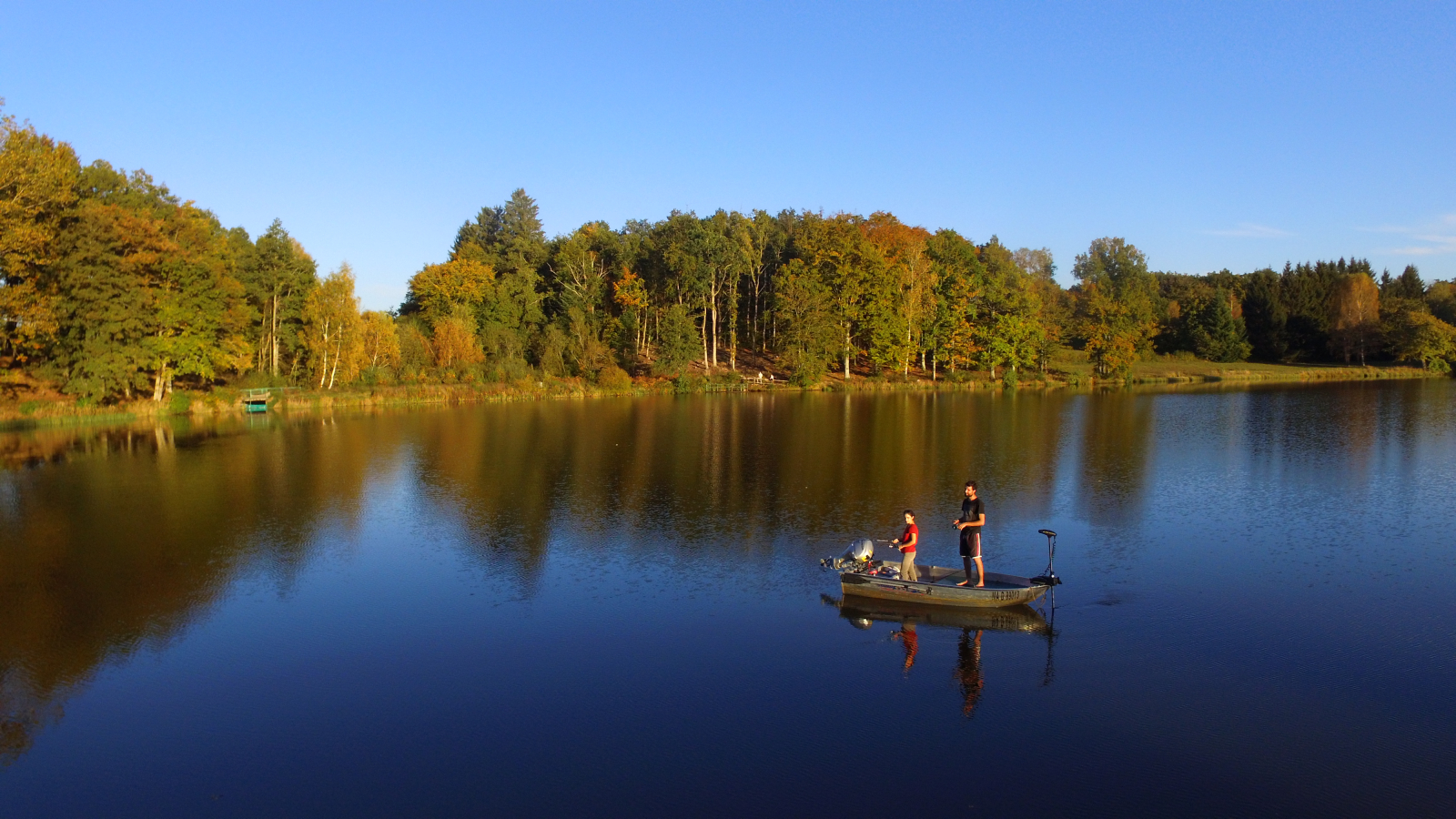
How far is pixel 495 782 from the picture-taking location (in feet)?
29.5

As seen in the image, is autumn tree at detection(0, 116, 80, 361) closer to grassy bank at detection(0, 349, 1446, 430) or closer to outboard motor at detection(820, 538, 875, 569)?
grassy bank at detection(0, 349, 1446, 430)

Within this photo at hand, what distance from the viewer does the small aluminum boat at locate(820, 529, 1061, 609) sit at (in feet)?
44.5

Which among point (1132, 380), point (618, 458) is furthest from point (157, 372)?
point (1132, 380)

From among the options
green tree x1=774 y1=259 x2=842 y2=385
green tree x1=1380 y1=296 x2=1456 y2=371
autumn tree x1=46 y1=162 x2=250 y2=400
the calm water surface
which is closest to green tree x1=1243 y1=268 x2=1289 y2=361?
green tree x1=1380 y1=296 x2=1456 y2=371

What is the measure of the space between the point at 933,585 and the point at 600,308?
63.1m

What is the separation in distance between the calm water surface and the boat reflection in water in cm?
7

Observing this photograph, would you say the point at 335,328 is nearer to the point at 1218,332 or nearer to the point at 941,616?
the point at 941,616

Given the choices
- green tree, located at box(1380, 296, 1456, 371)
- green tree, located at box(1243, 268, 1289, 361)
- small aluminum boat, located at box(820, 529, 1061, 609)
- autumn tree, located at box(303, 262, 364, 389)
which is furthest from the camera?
green tree, located at box(1243, 268, 1289, 361)

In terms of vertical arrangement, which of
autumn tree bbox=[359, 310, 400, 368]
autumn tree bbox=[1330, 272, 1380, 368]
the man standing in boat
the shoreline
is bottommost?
the man standing in boat

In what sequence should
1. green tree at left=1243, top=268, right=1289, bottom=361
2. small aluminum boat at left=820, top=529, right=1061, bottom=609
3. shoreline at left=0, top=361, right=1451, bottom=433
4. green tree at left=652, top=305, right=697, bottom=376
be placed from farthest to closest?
green tree at left=1243, top=268, right=1289, bottom=361 < green tree at left=652, top=305, right=697, bottom=376 < shoreline at left=0, top=361, right=1451, bottom=433 < small aluminum boat at left=820, top=529, right=1061, bottom=609

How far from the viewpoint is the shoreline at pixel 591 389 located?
144 ft

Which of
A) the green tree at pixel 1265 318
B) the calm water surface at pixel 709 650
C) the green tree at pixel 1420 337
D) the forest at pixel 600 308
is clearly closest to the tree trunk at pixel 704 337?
the forest at pixel 600 308

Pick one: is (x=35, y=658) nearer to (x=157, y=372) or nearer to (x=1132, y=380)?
(x=157, y=372)

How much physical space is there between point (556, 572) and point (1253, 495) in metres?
17.9
